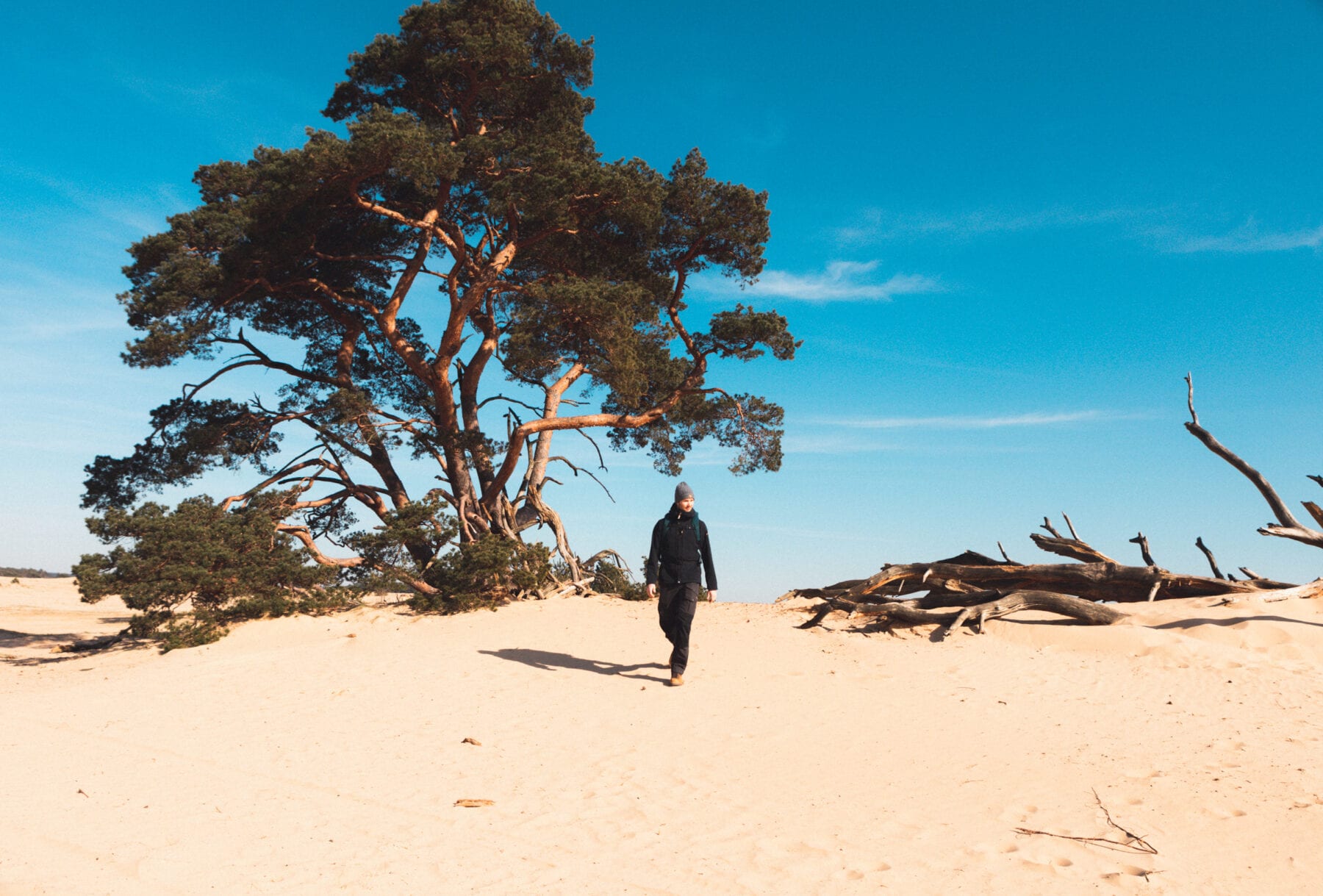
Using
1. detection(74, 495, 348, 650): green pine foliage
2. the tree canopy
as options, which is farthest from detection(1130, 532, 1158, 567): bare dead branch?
detection(74, 495, 348, 650): green pine foliage

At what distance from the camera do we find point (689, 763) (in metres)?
6.35

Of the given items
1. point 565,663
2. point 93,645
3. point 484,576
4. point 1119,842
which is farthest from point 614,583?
point 1119,842

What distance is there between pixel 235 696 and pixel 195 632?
15.2 feet

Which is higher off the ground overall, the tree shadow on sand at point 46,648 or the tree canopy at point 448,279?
the tree canopy at point 448,279

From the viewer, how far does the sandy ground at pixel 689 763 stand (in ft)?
14.5

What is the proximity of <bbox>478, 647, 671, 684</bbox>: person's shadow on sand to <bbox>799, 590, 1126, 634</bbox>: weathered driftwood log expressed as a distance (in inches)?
141

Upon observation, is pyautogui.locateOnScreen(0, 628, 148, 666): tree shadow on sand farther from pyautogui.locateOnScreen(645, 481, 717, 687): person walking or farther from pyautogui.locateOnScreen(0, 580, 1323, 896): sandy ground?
pyautogui.locateOnScreen(645, 481, 717, 687): person walking

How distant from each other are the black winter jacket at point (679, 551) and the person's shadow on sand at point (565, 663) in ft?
4.10

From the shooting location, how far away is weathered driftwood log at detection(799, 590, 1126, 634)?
→ 1142 cm

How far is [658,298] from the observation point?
1638 centimetres

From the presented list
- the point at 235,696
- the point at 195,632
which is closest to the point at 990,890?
the point at 235,696

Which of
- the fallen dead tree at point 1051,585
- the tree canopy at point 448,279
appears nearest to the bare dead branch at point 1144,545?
the fallen dead tree at point 1051,585

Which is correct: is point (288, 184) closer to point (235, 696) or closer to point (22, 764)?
point (235, 696)

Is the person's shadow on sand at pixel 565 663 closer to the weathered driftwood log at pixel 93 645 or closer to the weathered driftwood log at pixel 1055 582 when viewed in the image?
the weathered driftwood log at pixel 1055 582
